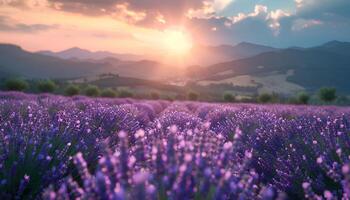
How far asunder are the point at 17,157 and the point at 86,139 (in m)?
1.07

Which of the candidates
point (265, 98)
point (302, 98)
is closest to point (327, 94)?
point (302, 98)

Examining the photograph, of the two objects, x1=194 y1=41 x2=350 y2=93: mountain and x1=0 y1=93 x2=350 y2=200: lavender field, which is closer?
x1=0 y1=93 x2=350 y2=200: lavender field

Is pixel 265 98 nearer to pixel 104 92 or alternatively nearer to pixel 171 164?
pixel 104 92

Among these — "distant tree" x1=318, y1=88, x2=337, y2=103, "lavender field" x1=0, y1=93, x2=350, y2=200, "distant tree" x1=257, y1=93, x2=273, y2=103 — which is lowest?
"distant tree" x1=257, y1=93, x2=273, y2=103

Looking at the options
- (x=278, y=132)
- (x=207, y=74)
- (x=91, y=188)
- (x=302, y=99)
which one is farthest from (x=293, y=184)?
(x=207, y=74)

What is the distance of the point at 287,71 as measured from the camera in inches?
5679

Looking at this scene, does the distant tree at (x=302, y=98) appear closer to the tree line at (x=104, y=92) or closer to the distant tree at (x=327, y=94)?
the tree line at (x=104, y=92)

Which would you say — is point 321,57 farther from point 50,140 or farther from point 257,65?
point 50,140

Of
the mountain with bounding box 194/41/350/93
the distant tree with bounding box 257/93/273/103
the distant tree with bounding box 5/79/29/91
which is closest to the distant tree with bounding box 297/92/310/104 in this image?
the distant tree with bounding box 257/93/273/103

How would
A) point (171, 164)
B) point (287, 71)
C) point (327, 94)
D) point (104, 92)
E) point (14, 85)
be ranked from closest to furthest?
point (171, 164), point (104, 92), point (14, 85), point (327, 94), point (287, 71)

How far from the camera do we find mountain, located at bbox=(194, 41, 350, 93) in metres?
127

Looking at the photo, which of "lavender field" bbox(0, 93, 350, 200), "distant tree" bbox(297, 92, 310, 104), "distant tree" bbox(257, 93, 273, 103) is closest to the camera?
"lavender field" bbox(0, 93, 350, 200)

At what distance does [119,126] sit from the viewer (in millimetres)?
6168

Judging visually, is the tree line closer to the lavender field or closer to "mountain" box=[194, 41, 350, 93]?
the lavender field
